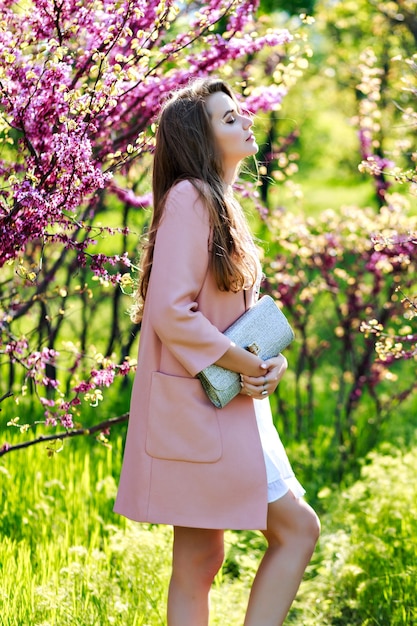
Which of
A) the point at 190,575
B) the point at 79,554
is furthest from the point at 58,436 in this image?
the point at 190,575

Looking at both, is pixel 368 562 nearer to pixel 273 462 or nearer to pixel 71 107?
pixel 273 462

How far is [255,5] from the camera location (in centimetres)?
361

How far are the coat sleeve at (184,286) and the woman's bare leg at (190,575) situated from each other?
1.56 ft

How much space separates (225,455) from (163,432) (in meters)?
0.18

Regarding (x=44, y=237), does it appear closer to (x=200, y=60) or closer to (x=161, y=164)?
(x=161, y=164)

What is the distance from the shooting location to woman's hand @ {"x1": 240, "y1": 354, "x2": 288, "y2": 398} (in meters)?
2.44

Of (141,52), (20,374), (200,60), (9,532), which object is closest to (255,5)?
(200,60)

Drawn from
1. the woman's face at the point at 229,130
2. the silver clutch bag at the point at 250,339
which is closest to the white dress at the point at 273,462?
the silver clutch bag at the point at 250,339

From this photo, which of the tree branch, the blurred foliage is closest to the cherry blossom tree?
the tree branch

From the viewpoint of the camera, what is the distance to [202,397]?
94.9 inches

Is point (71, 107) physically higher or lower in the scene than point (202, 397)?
higher

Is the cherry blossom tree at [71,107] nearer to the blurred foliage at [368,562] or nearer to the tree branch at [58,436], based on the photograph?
the tree branch at [58,436]

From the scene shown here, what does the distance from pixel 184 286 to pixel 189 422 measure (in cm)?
36

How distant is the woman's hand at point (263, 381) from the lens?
7.99ft
